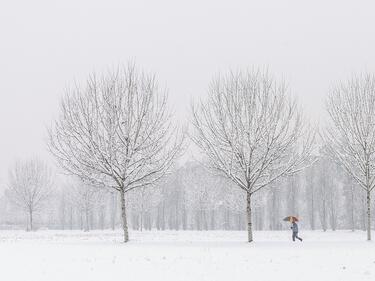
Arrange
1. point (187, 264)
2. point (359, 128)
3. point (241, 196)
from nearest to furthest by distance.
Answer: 1. point (187, 264)
2. point (359, 128)
3. point (241, 196)

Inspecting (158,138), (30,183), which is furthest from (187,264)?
(30,183)

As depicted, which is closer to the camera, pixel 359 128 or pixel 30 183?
pixel 359 128

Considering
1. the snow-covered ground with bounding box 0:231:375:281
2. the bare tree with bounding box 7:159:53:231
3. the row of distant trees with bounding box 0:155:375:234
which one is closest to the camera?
the snow-covered ground with bounding box 0:231:375:281

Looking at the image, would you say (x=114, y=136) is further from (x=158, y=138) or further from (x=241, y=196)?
(x=241, y=196)

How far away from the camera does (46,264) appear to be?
646 inches

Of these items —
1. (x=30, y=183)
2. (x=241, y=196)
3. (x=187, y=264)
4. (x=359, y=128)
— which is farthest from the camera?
(x=241, y=196)

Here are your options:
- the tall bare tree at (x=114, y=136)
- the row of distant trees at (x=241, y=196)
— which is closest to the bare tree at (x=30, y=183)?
the row of distant trees at (x=241, y=196)

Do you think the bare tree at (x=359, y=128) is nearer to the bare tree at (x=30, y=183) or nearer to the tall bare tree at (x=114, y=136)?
the tall bare tree at (x=114, y=136)

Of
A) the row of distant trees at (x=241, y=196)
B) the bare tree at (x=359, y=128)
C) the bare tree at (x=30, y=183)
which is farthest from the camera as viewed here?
the row of distant trees at (x=241, y=196)

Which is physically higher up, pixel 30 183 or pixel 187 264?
pixel 30 183

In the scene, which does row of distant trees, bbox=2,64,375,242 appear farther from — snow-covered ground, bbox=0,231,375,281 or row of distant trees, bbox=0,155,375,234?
row of distant trees, bbox=0,155,375,234

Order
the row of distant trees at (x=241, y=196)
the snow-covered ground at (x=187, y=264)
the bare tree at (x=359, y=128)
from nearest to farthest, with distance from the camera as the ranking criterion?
the snow-covered ground at (x=187, y=264) → the bare tree at (x=359, y=128) → the row of distant trees at (x=241, y=196)

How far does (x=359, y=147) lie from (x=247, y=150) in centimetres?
723

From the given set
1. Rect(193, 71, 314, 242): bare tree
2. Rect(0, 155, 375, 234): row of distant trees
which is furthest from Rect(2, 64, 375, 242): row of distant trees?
Rect(0, 155, 375, 234): row of distant trees
